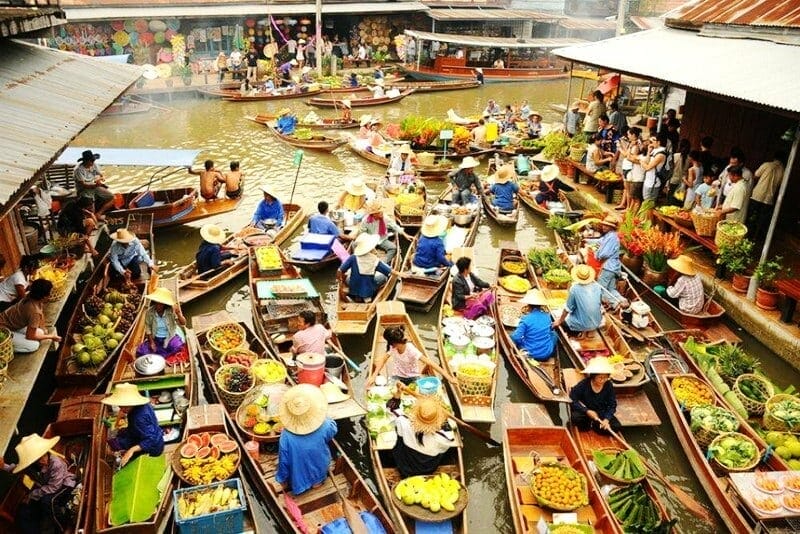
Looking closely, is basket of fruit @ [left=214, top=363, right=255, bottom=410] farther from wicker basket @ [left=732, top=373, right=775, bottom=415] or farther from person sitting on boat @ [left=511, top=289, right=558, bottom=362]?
wicker basket @ [left=732, top=373, right=775, bottom=415]

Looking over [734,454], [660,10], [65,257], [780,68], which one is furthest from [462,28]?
[734,454]

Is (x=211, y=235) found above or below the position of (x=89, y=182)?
below

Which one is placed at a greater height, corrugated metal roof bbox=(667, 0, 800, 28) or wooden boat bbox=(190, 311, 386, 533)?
corrugated metal roof bbox=(667, 0, 800, 28)

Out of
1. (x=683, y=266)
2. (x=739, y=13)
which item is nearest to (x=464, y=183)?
(x=683, y=266)

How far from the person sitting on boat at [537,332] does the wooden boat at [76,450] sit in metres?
6.11

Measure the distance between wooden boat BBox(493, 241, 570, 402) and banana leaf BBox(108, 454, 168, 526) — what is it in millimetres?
5013

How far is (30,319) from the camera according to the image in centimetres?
745

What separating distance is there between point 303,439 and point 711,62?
458 inches

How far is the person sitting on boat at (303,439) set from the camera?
627 cm

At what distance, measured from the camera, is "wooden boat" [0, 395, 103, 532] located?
6133mm

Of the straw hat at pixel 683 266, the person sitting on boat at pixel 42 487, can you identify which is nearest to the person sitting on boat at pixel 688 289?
the straw hat at pixel 683 266

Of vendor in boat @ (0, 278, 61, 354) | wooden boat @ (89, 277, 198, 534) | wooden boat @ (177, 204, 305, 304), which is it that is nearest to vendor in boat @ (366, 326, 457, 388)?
wooden boat @ (89, 277, 198, 534)

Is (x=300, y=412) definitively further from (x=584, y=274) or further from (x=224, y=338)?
(x=584, y=274)

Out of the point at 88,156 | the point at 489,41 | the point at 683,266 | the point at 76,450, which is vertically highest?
the point at 489,41
